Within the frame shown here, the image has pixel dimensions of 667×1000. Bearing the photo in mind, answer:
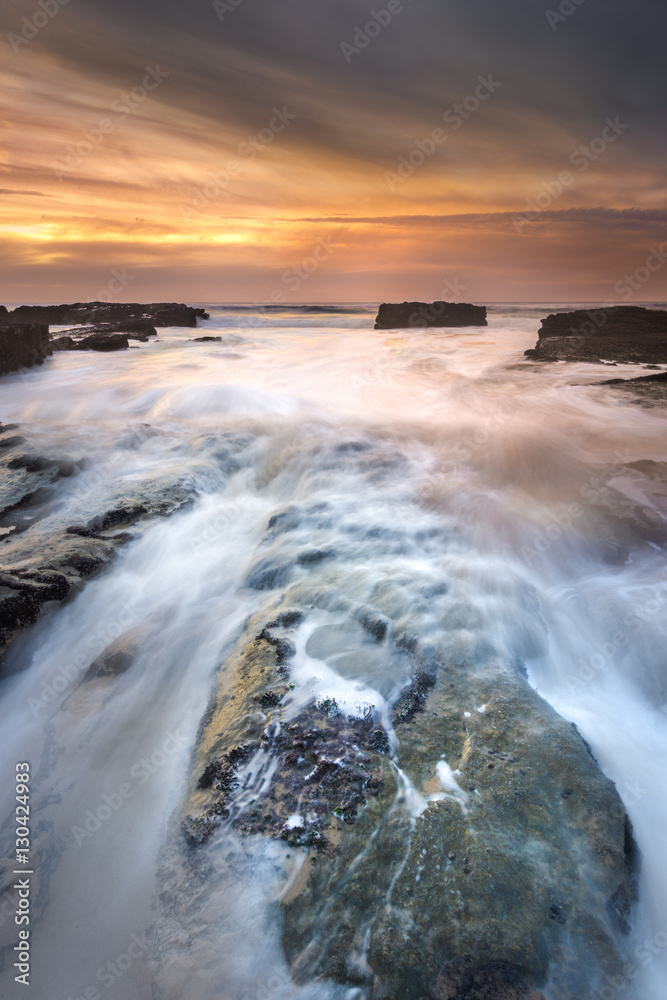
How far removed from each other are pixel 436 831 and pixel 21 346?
17.5 m

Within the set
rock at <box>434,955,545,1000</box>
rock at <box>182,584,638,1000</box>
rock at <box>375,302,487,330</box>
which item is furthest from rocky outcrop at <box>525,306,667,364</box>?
rock at <box>375,302,487,330</box>

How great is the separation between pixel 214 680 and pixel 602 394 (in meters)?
10.1

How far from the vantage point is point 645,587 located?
14.2ft

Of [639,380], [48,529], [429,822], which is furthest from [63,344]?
[429,822]

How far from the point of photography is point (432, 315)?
3694cm

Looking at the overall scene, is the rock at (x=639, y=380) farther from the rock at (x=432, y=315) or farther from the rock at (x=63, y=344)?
the rock at (x=432, y=315)

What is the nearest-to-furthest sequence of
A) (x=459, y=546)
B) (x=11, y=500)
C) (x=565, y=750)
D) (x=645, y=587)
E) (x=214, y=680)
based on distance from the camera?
(x=565, y=750), (x=214, y=680), (x=645, y=587), (x=459, y=546), (x=11, y=500)

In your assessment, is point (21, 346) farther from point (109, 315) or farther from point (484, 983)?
point (109, 315)

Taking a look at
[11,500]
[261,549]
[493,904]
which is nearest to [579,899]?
[493,904]

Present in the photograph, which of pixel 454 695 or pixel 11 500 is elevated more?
pixel 11 500

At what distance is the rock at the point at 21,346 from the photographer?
559 inches

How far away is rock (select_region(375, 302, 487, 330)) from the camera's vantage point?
36812mm

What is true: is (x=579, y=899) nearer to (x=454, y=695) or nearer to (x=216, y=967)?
(x=454, y=695)

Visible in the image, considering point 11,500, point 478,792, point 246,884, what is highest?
point 11,500
